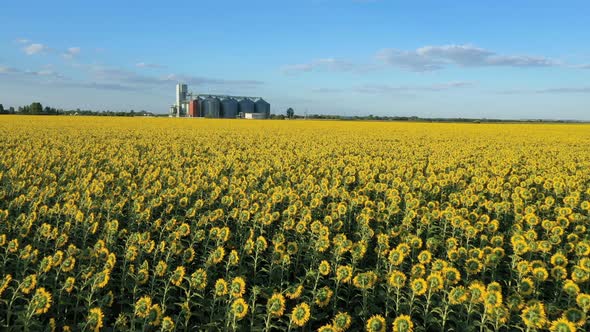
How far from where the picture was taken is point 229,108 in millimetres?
116375

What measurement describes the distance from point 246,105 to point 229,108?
19.5 ft

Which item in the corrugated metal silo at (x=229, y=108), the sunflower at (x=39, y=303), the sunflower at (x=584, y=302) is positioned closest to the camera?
the sunflower at (x=39, y=303)

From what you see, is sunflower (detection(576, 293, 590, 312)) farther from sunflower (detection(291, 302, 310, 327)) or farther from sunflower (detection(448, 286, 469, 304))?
sunflower (detection(291, 302, 310, 327))

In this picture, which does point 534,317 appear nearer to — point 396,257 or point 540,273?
point 540,273

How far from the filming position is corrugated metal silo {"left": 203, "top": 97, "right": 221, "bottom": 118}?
4369 inches

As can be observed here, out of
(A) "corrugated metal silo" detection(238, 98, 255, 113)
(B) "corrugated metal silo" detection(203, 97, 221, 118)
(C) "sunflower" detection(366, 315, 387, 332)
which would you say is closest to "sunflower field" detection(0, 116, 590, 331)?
(C) "sunflower" detection(366, 315, 387, 332)

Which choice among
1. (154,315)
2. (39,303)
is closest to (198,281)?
(154,315)

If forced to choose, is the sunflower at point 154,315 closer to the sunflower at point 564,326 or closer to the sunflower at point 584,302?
the sunflower at point 564,326

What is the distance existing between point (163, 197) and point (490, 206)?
20.6 ft

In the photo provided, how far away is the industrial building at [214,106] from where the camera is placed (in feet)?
365

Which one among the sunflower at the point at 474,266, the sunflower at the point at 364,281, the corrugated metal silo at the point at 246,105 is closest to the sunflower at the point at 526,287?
the sunflower at the point at 474,266

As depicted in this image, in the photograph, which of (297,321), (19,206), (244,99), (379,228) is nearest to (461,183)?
(379,228)

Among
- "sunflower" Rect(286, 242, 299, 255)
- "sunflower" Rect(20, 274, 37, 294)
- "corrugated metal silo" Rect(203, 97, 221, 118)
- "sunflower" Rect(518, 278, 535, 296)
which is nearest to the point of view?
"sunflower" Rect(20, 274, 37, 294)

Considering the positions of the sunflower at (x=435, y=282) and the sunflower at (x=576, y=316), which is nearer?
the sunflower at (x=576, y=316)
